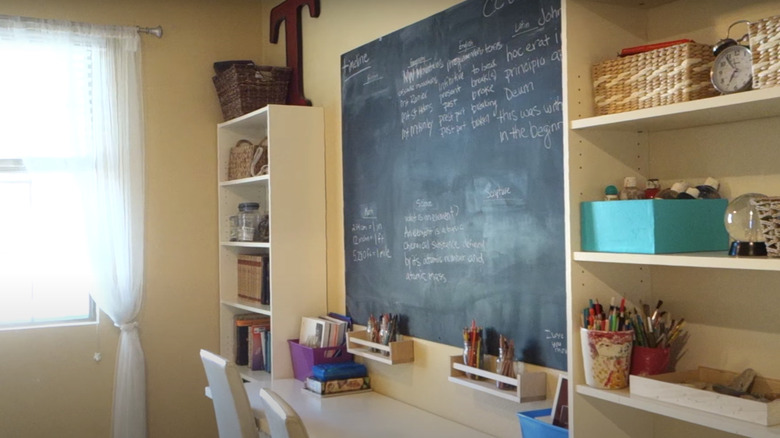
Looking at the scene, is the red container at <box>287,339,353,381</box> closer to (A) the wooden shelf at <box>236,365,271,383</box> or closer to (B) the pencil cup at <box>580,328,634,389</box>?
(A) the wooden shelf at <box>236,365,271,383</box>

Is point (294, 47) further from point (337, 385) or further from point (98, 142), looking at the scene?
point (337, 385)

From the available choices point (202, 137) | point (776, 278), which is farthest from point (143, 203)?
point (776, 278)

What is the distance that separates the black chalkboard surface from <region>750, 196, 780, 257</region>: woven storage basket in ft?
2.67

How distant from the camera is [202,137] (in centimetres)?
420

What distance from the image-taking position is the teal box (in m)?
1.80

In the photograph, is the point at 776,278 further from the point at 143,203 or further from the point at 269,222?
the point at 143,203

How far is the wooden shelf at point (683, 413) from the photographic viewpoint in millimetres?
1544

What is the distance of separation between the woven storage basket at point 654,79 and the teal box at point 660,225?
0.24 m

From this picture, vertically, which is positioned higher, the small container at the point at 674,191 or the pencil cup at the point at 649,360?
the small container at the point at 674,191

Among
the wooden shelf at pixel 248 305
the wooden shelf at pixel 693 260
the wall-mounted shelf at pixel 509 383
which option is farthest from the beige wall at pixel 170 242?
the wooden shelf at pixel 693 260

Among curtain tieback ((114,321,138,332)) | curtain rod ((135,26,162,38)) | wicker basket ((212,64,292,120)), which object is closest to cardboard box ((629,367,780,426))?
wicker basket ((212,64,292,120))

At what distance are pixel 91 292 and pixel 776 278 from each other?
124 inches

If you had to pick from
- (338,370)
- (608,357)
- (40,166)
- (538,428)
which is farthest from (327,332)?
(608,357)

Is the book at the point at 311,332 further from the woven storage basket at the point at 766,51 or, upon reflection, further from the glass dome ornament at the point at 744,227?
the woven storage basket at the point at 766,51
